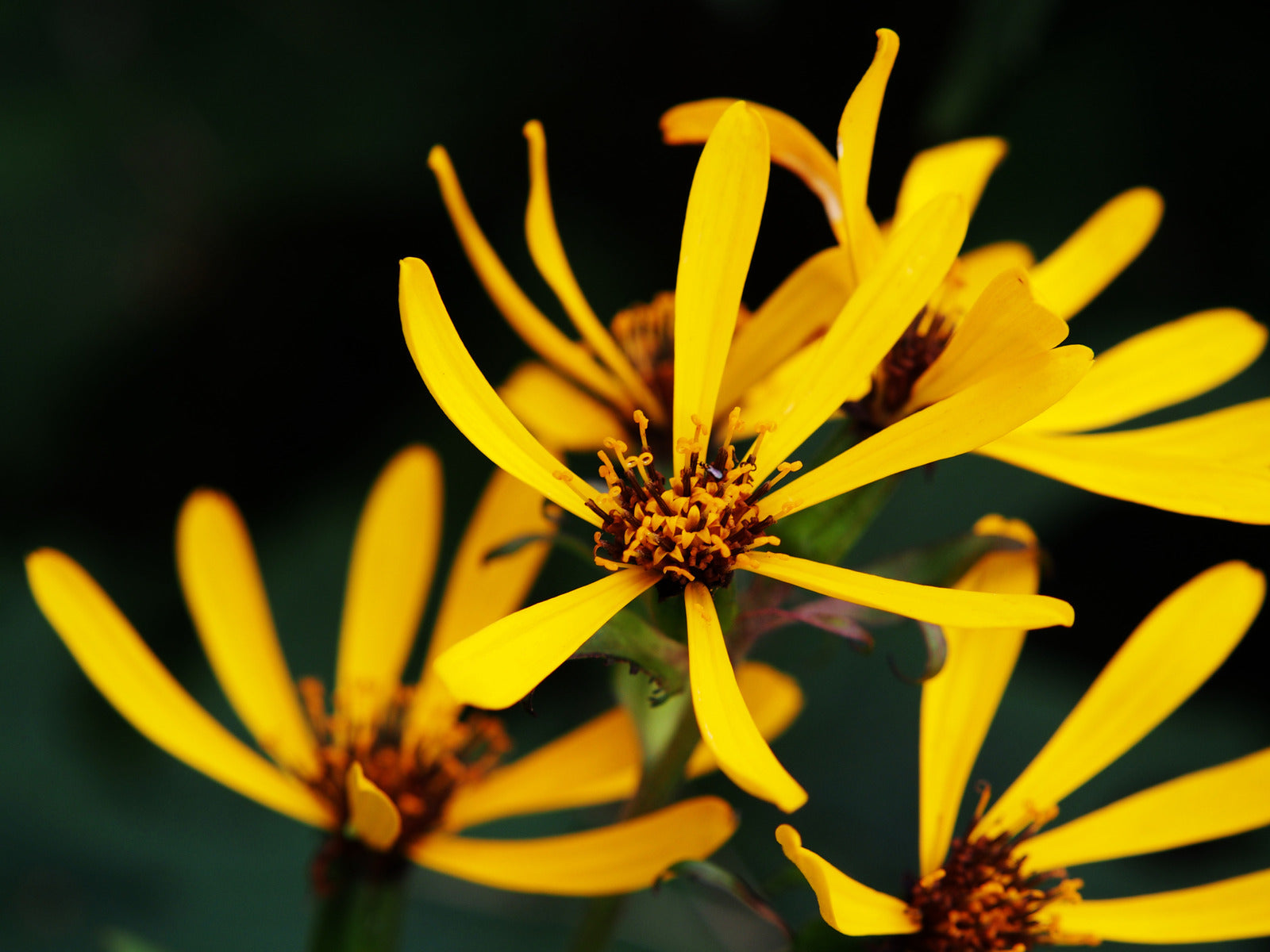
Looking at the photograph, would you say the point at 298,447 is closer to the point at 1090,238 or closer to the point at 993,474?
the point at 993,474

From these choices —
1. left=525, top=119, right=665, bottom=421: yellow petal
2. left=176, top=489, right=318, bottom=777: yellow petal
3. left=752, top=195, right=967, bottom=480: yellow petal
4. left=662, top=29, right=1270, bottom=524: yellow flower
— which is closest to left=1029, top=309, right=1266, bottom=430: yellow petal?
Result: left=662, top=29, right=1270, bottom=524: yellow flower

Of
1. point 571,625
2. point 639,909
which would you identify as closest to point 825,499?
point 571,625

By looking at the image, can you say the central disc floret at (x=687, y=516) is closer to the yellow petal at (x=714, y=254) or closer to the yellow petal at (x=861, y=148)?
the yellow petal at (x=714, y=254)

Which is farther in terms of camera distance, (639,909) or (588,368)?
(639,909)

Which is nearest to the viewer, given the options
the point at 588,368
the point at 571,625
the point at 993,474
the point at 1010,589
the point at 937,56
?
the point at 571,625

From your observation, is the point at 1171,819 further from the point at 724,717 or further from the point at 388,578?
the point at 388,578

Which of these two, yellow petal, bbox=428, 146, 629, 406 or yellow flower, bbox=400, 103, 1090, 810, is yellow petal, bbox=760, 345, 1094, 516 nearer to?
yellow flower, bbox=400, 103, 1090, 810

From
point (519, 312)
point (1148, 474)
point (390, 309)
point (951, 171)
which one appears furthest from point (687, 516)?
point (390, 309)
